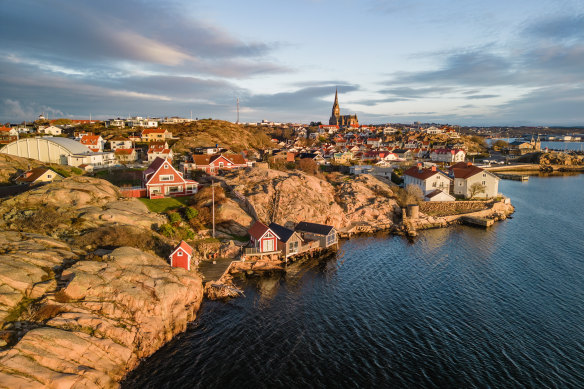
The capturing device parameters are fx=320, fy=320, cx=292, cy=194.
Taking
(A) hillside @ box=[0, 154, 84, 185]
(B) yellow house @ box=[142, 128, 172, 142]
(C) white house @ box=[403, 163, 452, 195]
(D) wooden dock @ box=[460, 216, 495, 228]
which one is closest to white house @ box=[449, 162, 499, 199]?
(C) white house @ box=[403, 163, 452, 195]

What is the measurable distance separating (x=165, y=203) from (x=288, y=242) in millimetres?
20685

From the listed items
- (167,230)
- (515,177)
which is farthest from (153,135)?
(515,177)

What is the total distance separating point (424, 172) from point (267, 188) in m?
36.7

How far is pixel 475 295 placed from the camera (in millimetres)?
33062

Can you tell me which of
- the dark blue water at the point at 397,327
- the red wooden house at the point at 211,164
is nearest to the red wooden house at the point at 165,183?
the red wooden house at the point at 211,164

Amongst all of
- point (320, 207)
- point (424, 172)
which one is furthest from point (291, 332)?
point (424, 172)

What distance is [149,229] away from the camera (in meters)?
37.2

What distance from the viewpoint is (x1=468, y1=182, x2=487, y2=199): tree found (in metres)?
66.3

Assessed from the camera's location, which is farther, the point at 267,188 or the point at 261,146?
the point at 261,146

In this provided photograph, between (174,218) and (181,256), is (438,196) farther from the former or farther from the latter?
(181,256)

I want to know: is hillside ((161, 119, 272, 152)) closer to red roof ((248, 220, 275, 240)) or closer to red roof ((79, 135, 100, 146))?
red roof ((79, 135, 100, 146))

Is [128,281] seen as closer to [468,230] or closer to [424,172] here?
[468,230]

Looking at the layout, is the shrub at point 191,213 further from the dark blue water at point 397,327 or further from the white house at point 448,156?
the white house at point 448,156

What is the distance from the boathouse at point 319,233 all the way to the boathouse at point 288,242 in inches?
145
